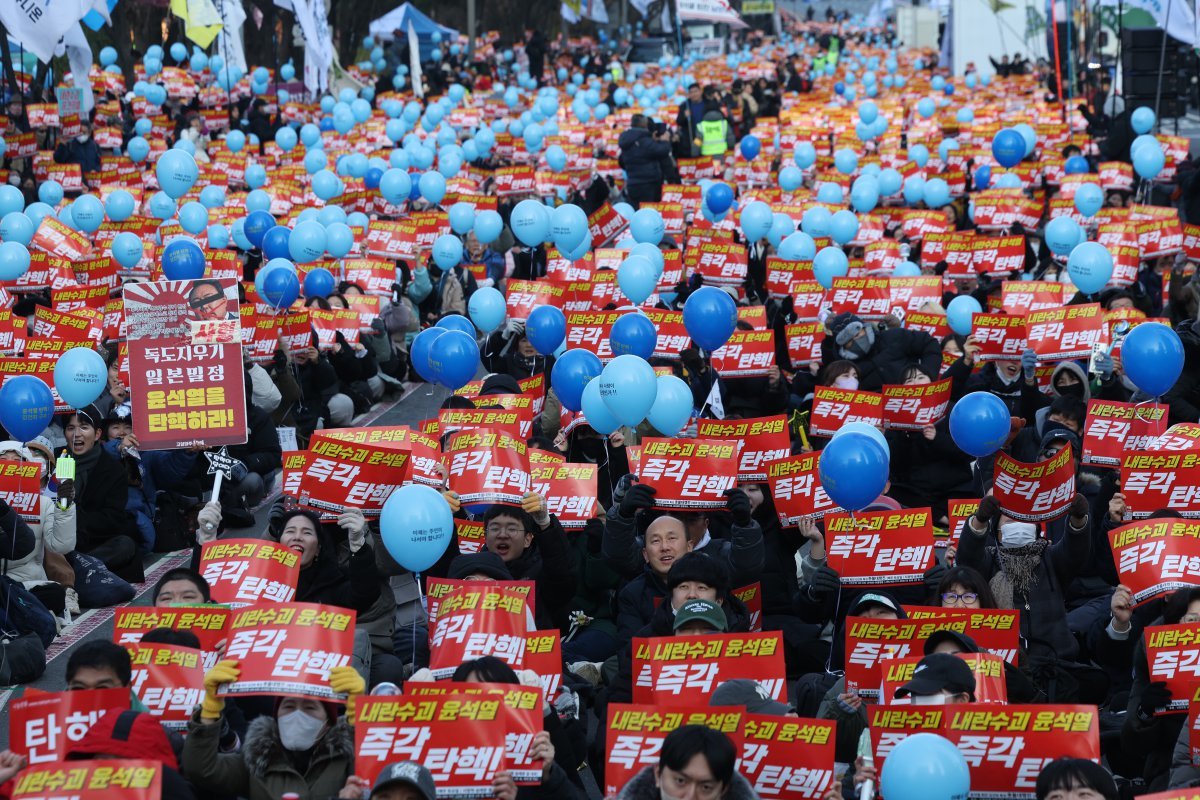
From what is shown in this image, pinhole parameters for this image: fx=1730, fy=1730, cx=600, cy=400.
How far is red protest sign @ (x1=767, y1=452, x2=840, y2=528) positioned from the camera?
8484 mm

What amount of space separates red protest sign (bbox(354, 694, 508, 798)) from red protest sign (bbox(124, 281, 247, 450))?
3806 millimetres

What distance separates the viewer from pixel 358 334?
14406mm

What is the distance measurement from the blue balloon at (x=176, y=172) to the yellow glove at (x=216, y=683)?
12676mm

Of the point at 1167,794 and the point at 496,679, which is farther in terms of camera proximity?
the point at 496,679

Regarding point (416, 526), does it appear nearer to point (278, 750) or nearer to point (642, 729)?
point (278, 750)

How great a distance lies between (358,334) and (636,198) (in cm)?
798

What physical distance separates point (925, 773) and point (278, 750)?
2.29 metres

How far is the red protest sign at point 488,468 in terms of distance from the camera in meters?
8.26

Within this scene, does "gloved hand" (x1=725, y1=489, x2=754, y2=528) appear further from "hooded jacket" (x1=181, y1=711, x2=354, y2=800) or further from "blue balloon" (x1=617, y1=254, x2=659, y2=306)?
"blue balloon" (x1=617, y1=254, x2=659, y2=306)

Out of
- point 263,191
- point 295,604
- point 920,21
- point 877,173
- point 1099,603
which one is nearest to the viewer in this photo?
point 295,604

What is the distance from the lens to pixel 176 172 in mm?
17844

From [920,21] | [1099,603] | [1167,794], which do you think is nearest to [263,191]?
[1099,603]

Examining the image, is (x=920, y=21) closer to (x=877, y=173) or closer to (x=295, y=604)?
(x=877, y=173)

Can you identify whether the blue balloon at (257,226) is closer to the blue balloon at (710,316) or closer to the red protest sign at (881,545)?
the blue balloon at (710,316)
